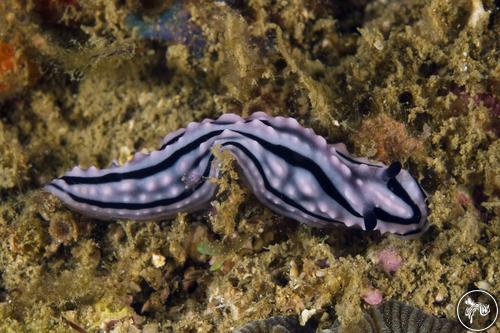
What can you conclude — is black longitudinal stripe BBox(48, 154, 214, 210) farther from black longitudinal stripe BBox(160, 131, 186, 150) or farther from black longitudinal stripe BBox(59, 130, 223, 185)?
black longitudinal stripe BBox(160, 131, 186, 150)

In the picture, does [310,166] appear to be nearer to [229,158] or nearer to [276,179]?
[276,179]

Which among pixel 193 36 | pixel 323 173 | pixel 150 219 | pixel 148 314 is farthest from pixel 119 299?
pixel 193 36

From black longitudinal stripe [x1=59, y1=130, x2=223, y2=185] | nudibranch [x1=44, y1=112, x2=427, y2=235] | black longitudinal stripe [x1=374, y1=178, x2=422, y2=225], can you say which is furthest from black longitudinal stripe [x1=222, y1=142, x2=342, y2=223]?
black longitudinal stripe [x1=374, y1=178, x2=422, y2=225]

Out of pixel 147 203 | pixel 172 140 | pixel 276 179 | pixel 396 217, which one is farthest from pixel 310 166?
pixel 147 203

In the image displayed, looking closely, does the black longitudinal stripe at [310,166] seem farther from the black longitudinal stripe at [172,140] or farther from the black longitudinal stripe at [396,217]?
the black longitudinal stripe at [172,140]

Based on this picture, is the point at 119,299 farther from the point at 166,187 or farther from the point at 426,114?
the point at 426,114

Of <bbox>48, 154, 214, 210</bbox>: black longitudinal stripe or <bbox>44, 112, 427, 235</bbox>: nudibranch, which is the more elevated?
<bbox>44, 112, 427, 235</bbox>: nudibranch

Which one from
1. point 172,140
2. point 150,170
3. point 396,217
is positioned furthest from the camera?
point 172,140
